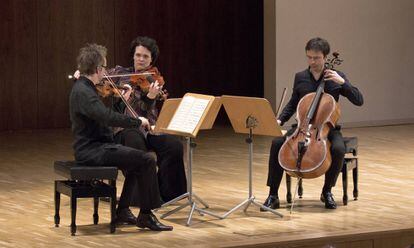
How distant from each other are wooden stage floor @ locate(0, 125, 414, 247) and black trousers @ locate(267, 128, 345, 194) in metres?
0.19

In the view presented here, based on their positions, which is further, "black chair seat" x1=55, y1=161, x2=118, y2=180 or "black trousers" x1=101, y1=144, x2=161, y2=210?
"black trousers" x1=101, y1=144, x2=161, y2=210

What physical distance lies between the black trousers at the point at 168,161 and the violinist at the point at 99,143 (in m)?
0.69

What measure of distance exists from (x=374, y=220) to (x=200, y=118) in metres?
1.23

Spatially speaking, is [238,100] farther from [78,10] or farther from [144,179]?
[78,10]

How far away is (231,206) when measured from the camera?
21.7 feet

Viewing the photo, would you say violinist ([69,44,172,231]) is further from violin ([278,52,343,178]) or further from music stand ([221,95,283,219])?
violin ([278,52,343,178])

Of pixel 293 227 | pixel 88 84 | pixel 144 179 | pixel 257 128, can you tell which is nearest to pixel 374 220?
pixel 293 227

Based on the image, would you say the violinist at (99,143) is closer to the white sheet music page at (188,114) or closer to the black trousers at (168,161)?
the white sheet music page at (188,114)

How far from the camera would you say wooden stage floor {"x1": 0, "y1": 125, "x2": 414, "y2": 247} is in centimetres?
544

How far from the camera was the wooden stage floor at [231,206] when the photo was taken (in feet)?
17.9

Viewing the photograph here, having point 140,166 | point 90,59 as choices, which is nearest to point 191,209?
point 140,166

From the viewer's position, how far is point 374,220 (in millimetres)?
6047

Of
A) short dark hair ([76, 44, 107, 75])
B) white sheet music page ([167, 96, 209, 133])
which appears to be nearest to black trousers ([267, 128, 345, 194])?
white sheet music page ([167, 96, 209, 133])

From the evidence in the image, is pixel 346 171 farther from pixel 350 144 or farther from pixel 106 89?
pixel 106 89
